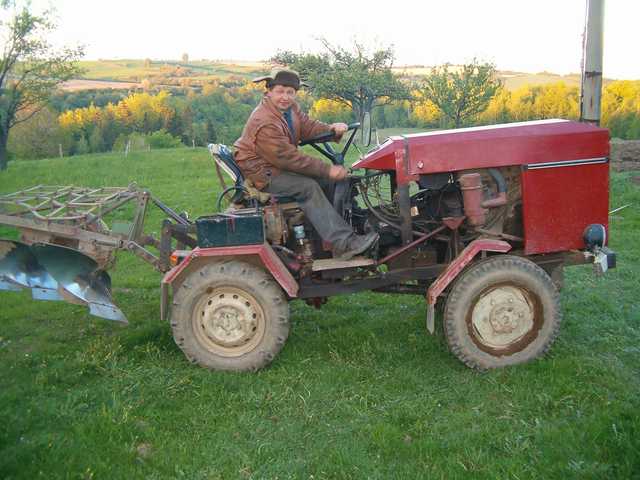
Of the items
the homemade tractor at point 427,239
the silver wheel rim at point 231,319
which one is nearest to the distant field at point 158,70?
the homemade tractor at point 427,239

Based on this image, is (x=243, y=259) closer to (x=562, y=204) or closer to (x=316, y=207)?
(x=316, y=207)

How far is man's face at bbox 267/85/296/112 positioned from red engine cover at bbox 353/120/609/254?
2.55 ft

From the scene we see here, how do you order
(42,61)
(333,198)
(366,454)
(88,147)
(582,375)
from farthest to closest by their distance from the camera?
(88,147) < (42,61) < (333,198) < (582,375) < (366,454)

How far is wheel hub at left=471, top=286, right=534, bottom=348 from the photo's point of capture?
4.25 metres

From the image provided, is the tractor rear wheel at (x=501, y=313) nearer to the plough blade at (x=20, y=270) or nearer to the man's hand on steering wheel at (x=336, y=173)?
the man's hand on steering wheel at (x=336, y=173)

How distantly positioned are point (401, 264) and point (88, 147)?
54017mm

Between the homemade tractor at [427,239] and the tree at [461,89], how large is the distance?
20912mm

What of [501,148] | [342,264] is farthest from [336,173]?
[501,148]

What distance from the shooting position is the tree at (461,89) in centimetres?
2419

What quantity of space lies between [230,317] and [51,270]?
1.68 metres

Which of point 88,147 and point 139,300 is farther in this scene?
point 88,147

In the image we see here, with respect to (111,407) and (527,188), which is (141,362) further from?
(527,188)

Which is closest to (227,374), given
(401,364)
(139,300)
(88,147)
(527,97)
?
(401,364)

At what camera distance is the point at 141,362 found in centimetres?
452
